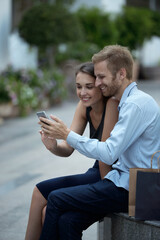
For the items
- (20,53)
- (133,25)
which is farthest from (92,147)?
(133,25)

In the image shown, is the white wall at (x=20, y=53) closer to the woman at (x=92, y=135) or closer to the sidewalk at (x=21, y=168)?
the sidewalk at (x=21, y=168)

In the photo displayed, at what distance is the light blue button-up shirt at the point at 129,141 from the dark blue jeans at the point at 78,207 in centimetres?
8

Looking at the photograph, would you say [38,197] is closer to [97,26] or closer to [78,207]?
[78,207]

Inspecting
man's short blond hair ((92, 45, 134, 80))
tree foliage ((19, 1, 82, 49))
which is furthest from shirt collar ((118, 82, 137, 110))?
tree foliage ((19, 1, 82, 49))

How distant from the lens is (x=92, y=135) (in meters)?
3.46

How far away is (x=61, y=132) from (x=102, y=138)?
351 millimetres

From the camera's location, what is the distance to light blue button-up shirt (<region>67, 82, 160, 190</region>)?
2809 mm

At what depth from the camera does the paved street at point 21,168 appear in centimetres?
435

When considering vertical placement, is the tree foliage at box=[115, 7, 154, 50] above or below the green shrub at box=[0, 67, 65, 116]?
above

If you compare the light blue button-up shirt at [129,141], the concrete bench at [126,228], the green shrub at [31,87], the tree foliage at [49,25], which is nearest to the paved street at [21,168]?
the green shrub at [31,87]

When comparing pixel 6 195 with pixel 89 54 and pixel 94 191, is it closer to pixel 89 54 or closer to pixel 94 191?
pixel 94 191

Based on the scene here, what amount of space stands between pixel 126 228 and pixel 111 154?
49cm

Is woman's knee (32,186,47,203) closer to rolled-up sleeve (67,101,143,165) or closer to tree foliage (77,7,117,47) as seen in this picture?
rolled-up sleeve (67,101,143,165)

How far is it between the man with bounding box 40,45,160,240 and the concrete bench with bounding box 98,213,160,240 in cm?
6
